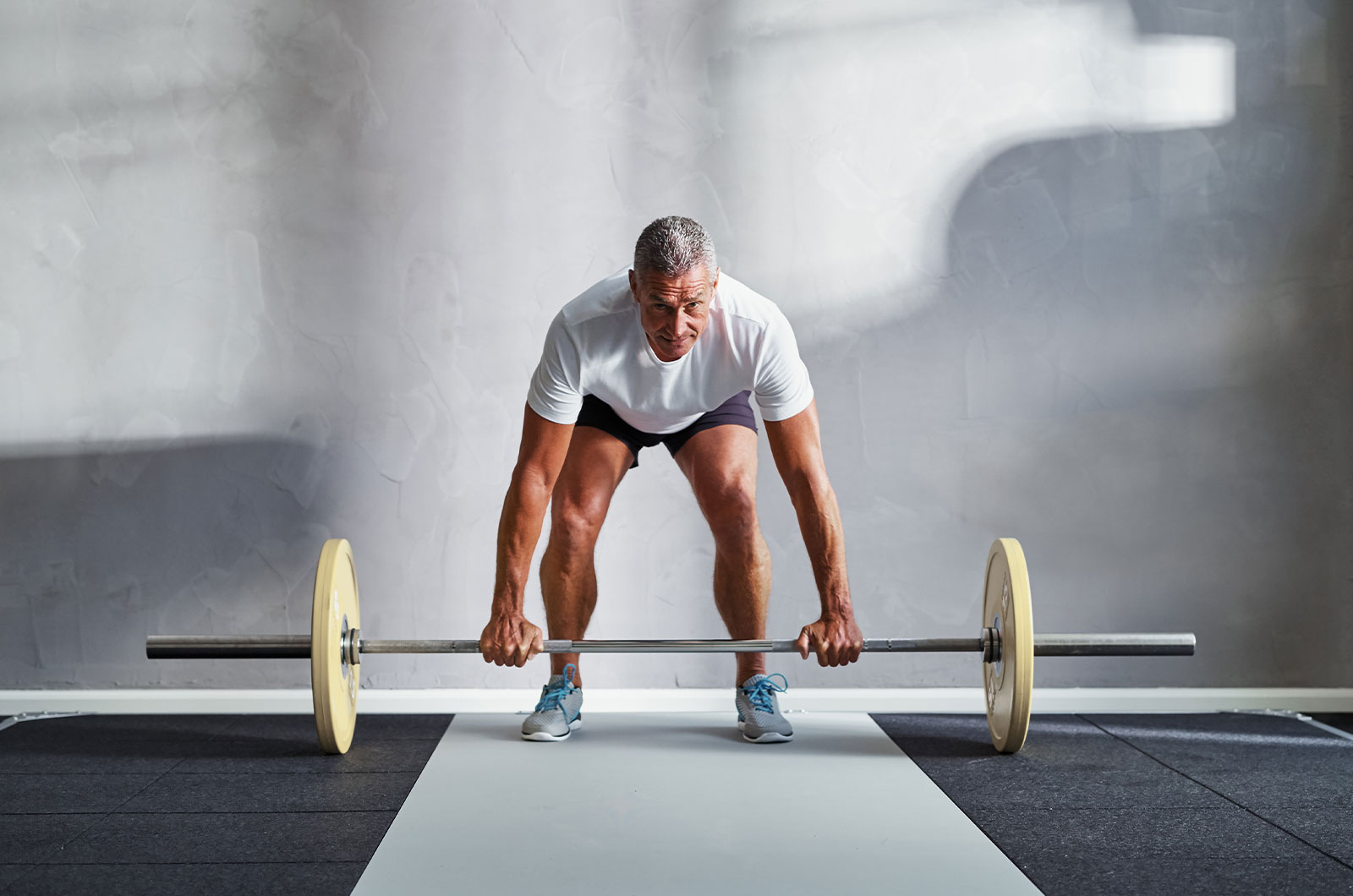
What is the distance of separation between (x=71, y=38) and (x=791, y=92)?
195 centimetres

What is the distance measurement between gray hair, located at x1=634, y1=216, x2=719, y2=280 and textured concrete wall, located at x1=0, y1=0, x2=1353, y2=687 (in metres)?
0.88

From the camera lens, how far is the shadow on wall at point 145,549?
306cm

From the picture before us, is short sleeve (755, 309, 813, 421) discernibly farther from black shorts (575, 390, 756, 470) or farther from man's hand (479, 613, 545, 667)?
man's hand (479, 613, 545, 667)

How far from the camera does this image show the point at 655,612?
10.2 feet

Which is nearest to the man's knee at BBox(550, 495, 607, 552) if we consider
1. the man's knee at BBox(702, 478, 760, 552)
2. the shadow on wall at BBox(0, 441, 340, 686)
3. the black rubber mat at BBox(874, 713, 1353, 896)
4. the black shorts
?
the black shorts

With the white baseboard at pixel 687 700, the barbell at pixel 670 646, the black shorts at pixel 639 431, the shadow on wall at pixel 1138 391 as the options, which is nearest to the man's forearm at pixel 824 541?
the barbell at pixel 670 646

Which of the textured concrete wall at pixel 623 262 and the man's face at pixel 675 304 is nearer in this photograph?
the man's face at pixel 675 304

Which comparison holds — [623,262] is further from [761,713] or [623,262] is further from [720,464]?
[761,713]

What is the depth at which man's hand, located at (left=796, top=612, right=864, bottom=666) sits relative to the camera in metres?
2.30

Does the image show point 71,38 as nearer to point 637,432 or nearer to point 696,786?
point 637,432

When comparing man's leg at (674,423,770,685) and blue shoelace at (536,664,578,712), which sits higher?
man's leg at (674,423,770,685)

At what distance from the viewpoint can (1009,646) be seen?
95.9 inches

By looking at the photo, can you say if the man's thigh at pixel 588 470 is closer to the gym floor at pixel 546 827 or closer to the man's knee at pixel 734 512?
the man's knee at pixel 734 512

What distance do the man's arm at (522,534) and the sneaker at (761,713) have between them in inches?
23.1
